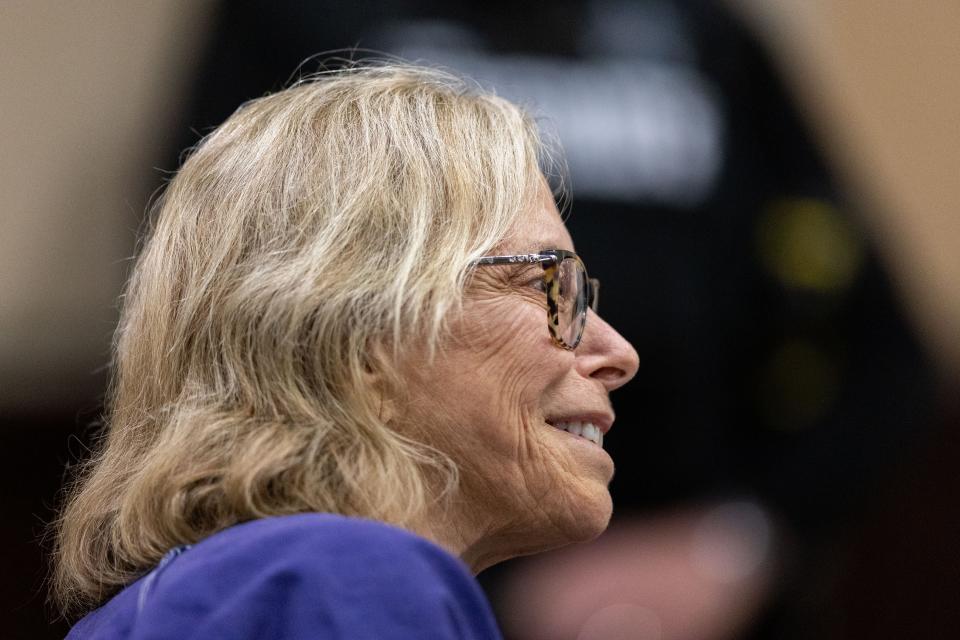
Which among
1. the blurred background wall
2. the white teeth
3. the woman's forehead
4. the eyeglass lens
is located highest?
the woman's forehead

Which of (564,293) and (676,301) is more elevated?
(564,293)

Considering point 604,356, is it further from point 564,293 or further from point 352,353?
point 352,353

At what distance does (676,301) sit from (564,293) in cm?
145

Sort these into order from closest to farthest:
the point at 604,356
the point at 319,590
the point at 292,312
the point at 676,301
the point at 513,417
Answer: the point at 319,590 < the point at 292,312 < the point at 513,417 < the point at 604,356 < the point at 676,301

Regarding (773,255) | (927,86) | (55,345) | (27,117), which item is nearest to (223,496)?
(773,255)

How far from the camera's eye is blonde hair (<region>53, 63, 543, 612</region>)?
1224 mm

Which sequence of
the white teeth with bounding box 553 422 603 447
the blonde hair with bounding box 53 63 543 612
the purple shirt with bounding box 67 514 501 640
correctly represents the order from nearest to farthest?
the purple shirt with bounding box 67 514 501 640 → the blonde hair with bounding box 53 63 543 612 → the white teeth with bounding box 553 422 603 447

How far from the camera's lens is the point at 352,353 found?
1297mm

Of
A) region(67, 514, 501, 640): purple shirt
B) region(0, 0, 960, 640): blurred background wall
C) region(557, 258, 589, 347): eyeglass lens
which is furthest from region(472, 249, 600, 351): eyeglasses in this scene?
region(0, 0, 960, 640): blurred background wall

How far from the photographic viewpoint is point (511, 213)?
144 cm

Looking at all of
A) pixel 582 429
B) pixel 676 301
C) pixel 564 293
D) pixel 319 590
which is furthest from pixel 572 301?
pixel 676 301

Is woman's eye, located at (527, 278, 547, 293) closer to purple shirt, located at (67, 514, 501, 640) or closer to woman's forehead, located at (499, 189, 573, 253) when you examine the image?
woman's forehead, located at (499, 189, 573, 253)

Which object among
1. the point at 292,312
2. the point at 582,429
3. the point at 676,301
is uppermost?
the point at 292,312

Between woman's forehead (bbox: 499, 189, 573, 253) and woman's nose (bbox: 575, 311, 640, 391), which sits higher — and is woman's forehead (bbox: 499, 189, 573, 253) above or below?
above
